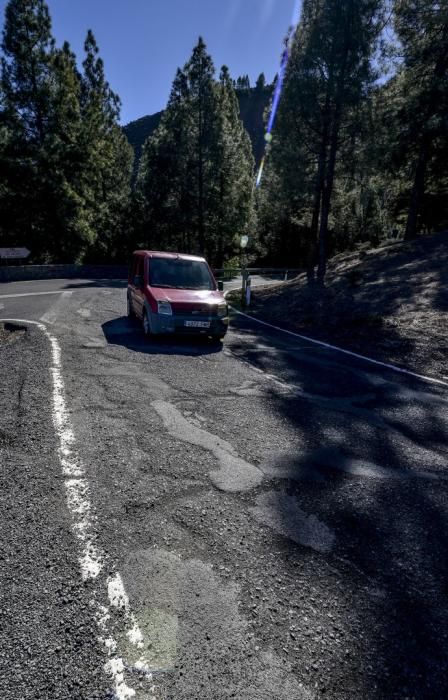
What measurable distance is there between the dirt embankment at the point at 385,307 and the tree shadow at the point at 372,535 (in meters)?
3.31

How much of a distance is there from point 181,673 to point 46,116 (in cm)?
3438

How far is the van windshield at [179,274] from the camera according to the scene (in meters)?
9.24

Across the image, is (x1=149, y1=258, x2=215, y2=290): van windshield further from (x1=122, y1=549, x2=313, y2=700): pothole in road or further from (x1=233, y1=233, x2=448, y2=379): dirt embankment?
(x1=122, y1=549, x2=313, y2=700): pothole in road

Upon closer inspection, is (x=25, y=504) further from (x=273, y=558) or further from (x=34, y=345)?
(x=34, y=345)

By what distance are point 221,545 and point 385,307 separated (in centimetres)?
1125

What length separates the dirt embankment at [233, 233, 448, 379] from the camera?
8.88m

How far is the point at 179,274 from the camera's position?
31.0 feet

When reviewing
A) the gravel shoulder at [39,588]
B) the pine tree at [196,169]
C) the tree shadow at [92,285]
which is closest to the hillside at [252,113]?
the pine tree at [196,169]

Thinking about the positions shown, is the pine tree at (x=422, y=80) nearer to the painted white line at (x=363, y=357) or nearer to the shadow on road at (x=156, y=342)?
the painted white line at (x=363, y=357)

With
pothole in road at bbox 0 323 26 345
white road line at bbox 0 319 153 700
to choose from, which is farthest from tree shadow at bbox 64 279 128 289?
white road line at bbox 0 319 153 700

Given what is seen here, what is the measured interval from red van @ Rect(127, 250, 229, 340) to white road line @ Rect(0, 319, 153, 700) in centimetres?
468

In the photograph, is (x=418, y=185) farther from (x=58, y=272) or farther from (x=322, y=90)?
(x=58, y=272)

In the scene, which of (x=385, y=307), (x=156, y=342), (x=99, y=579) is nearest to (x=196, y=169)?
(x=385, y=307)

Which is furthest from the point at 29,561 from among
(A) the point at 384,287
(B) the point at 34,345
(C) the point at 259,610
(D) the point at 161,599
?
(A) the point at 384,287
